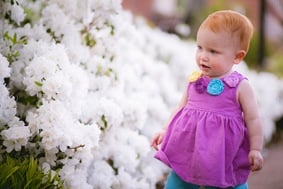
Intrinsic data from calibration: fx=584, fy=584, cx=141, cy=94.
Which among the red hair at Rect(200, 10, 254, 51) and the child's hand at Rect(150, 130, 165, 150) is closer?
the red hair at Rect(200, 10, 254, 51)

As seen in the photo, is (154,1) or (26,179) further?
(154,1)

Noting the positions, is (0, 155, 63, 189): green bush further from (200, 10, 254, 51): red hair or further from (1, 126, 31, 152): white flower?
(200, 10, 254, 51): red hair

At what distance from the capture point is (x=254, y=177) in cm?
561

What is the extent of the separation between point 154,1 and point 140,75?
15.4m

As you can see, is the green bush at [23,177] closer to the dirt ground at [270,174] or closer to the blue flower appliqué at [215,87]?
the blue flower appliqué at [215,87]

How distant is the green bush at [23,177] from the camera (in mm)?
2955

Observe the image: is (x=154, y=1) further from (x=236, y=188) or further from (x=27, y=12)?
(x=236, y=188)

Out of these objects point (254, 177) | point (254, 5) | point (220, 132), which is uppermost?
point (220, 132)

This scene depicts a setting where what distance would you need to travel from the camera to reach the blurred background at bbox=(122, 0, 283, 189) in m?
5.91

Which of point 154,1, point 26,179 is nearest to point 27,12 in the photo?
point 26,179

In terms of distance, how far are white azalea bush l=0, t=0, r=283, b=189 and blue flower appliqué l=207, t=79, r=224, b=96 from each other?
88cm

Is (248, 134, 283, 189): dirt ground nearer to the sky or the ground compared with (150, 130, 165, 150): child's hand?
nearer to the ground

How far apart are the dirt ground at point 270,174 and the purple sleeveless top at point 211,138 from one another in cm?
222

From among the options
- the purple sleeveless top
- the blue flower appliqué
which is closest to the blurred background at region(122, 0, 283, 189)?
the purple sleeveless top
